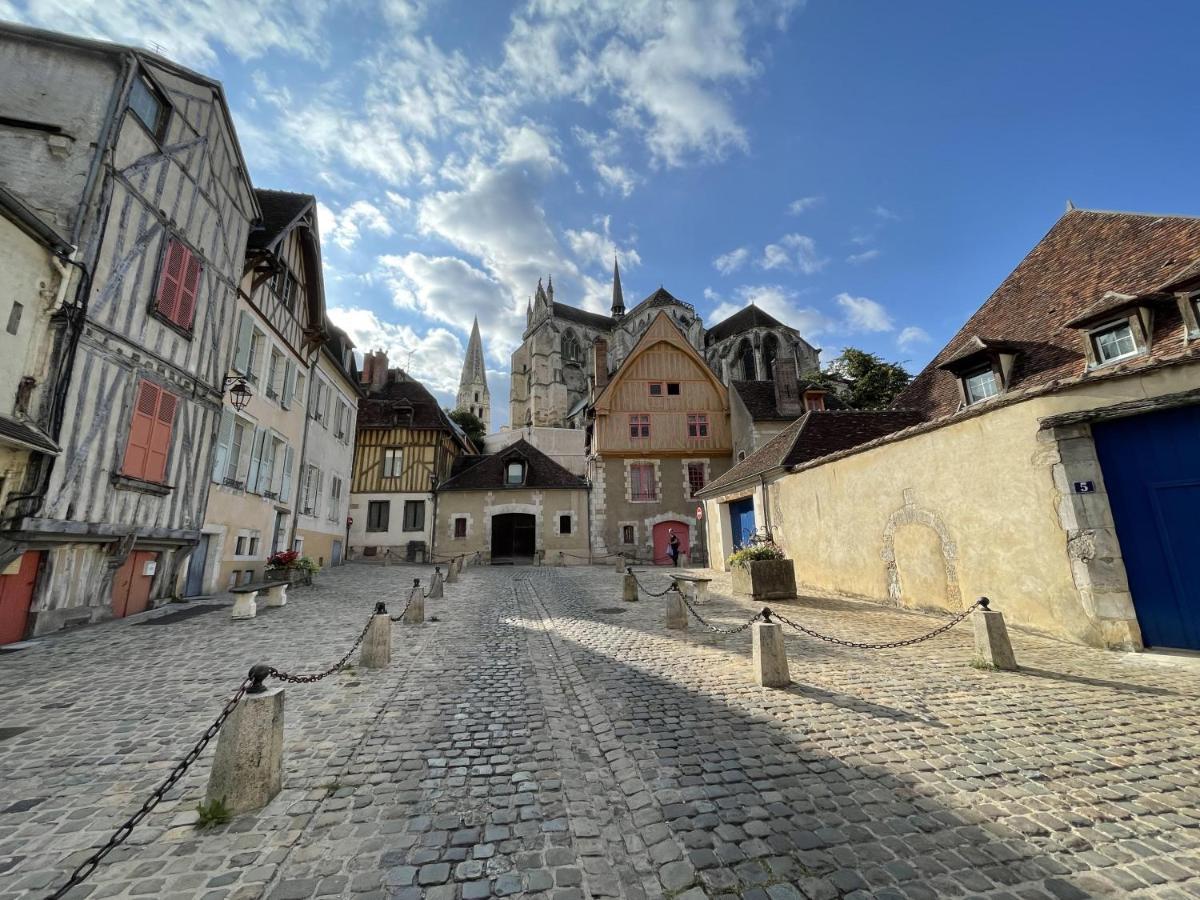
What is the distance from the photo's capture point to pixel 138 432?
8.48m

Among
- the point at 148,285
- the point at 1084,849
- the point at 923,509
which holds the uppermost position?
the point at 148,285

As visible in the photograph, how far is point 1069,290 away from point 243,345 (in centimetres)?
1744

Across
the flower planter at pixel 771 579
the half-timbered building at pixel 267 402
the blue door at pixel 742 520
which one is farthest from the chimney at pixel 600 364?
the flower planter at pixel 771 579

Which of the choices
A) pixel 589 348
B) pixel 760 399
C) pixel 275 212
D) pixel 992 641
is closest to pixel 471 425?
pixel 589 348

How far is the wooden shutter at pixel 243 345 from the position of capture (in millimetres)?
11680

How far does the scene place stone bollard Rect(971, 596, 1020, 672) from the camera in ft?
16.9

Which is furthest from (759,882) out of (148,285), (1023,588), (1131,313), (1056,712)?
(148,285)

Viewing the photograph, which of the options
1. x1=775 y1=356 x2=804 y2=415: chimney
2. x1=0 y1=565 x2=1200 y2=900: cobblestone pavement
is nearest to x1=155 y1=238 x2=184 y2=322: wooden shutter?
x1=0 y1=565 x2=1200 y2=900: cobblestone pavement

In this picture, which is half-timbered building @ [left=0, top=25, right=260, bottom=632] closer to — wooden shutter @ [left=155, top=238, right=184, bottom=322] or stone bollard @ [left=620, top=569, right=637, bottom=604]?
wooden shutter @ [left=155, top=238, right=184, bottom=322]

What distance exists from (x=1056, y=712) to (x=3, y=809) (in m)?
7.25

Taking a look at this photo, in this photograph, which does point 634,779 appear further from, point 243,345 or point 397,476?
point 397,476

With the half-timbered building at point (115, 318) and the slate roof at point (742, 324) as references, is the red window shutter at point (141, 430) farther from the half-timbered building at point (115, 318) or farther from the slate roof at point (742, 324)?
the slate roof at point (742, 324)

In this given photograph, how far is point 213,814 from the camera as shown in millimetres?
2650

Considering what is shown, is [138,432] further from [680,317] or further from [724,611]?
[680,317]
